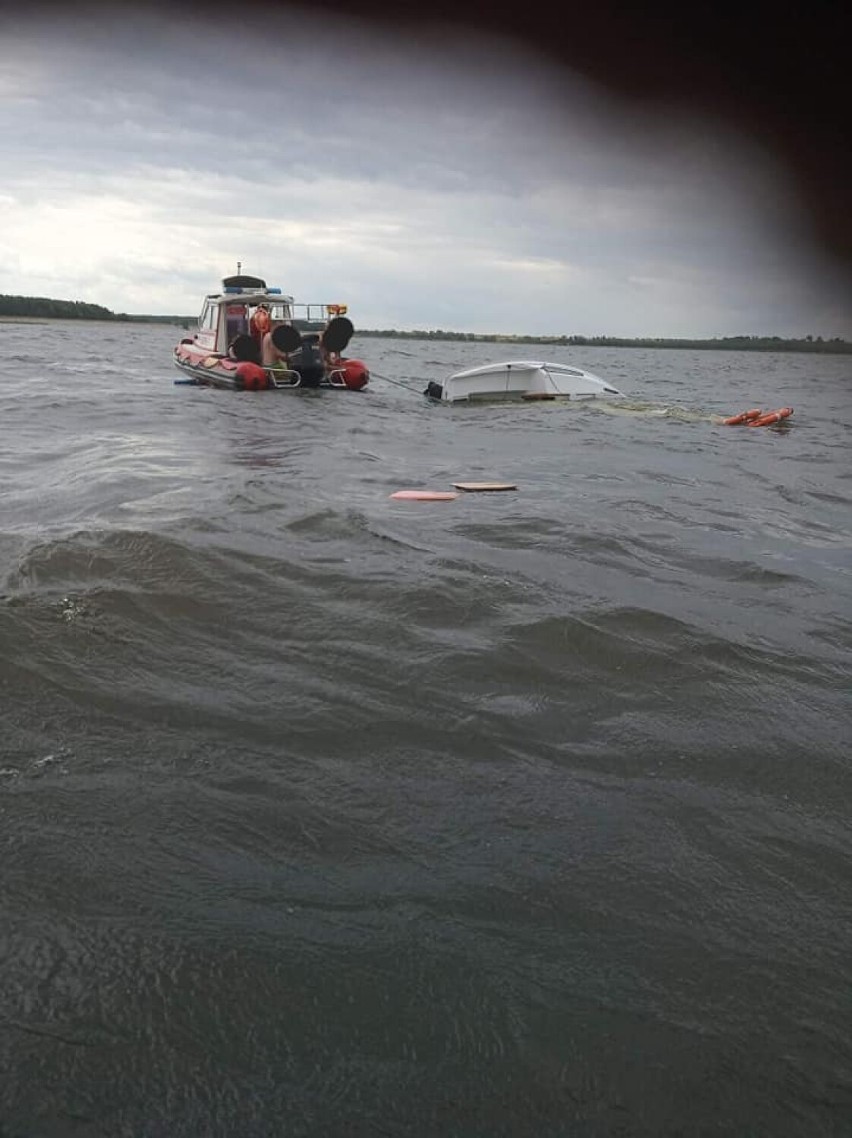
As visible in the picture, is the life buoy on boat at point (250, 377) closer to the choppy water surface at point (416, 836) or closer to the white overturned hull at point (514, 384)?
the white overturned hull at point (514, 384)

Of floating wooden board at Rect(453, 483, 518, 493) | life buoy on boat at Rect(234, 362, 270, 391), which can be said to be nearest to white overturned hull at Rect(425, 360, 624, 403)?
life buoy on boat at Rect(234, 362, 270, 391)

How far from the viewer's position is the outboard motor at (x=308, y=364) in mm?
19844

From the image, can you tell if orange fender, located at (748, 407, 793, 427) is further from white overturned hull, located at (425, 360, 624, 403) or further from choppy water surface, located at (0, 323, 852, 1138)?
choppy water surface, located at (0, 323, 852, 1138)

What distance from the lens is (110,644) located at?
12.7 feet

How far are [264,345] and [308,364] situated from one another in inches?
50.0

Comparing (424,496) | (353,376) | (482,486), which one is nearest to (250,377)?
(353,376)

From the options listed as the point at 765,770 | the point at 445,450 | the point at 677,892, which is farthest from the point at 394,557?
the point at 445,450

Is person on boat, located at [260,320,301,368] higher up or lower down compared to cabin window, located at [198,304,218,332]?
lower down

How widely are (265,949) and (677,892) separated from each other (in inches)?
45.3

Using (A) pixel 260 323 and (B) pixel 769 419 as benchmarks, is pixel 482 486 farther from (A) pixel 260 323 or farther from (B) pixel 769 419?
(A) pixel 260 323

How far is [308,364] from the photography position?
1992cm

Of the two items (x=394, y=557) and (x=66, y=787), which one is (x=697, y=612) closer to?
(x=394, y=557)

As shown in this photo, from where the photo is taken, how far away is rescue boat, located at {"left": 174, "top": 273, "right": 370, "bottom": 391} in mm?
19703

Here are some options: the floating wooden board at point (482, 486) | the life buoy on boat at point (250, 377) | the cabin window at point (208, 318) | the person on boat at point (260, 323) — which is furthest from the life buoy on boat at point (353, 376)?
the floating wooden board at point (482, 486)
